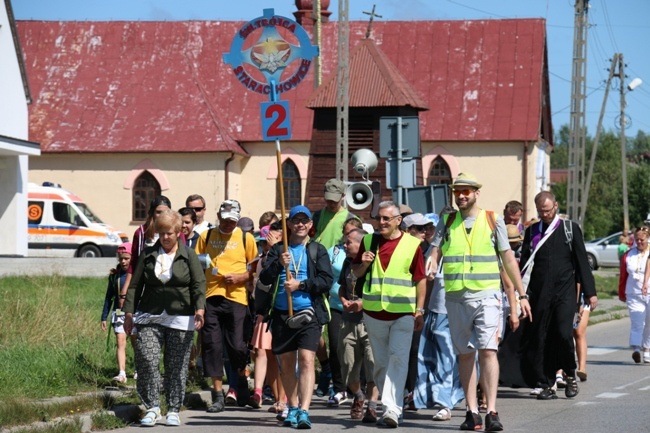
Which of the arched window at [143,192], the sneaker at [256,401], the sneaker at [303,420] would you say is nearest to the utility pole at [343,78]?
the arched window at [143,192]

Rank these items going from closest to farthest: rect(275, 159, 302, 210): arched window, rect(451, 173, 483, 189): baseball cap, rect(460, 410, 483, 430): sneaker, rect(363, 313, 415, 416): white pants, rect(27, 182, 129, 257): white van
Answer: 1. rect(460, 410, 483, 430): sneaker
2. rect(363, 313, 415, 416): white pants
3. rect(451, 173, 483, 189): baseball cap
4. rect(27, 182, 129, 257): white van
5. rect(275, 159, 302, 210): arched window

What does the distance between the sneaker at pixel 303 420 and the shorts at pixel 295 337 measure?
536 millimetres

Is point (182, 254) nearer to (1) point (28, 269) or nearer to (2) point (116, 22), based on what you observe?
(1) point (28, 269)

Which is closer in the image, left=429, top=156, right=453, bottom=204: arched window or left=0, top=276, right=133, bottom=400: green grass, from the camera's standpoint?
left=0, top=276, right=133, bottom=400: green grass

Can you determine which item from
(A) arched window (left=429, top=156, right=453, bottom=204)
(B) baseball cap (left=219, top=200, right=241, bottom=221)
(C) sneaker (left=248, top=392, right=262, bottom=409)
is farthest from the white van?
(B) baseball cap (left=219, top=200, right=241, bottom=221)

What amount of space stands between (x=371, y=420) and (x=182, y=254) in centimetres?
220

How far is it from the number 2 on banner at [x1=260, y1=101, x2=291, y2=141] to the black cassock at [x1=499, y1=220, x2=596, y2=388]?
2779mm

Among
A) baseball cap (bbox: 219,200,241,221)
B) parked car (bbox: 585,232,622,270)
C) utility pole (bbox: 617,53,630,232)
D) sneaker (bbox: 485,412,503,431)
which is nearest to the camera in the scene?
sneaker (bbox: 485,412,503,431)

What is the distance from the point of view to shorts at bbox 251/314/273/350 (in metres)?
12.0

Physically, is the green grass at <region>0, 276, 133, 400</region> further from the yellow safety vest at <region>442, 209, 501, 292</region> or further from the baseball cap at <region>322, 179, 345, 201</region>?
the yellow safety vest at <region>442, 209, 501, 292</region>

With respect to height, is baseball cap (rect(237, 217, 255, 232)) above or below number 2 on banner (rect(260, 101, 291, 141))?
below

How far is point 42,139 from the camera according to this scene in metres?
48.9

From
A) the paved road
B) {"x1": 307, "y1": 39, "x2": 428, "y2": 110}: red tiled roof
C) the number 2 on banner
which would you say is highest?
{"x1": 307, "y1": 39, "x2": 428, "y2": 110}: red tiled roof

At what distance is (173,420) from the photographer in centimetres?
1088
